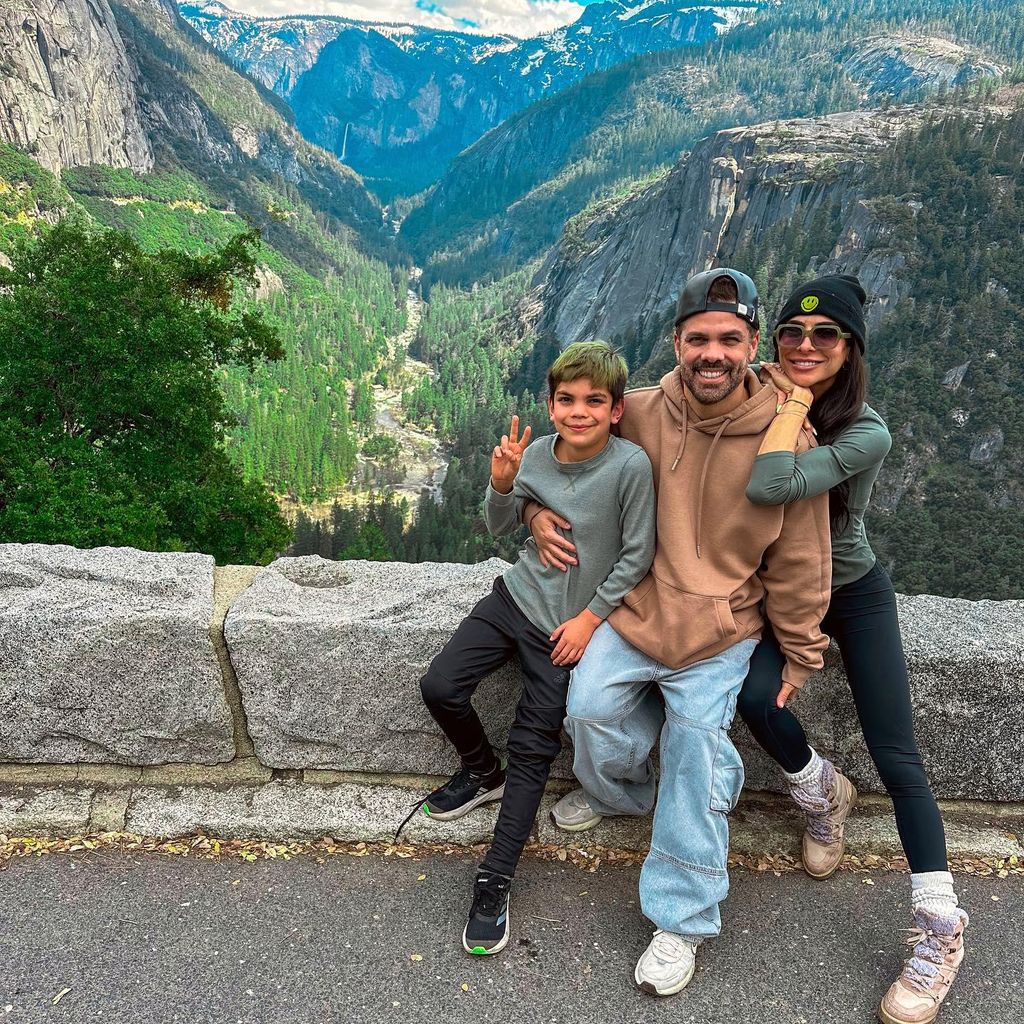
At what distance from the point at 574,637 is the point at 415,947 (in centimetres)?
154

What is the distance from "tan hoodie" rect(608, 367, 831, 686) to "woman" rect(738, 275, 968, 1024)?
Answer: 0.41 ft

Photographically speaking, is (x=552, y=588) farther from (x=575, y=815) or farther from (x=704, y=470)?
(x=575, y=815)

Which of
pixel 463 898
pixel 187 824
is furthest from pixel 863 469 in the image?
pixel 187 824

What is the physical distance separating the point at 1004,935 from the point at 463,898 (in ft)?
8.22

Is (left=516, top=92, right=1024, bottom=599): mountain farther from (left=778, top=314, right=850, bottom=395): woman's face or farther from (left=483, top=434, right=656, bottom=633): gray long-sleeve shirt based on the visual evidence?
(left=483, top=434, right=656, bottom=633): gray long-sleeve shirt

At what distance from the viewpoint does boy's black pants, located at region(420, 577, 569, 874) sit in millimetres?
3570

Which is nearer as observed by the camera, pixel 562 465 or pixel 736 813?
pixel 562 465

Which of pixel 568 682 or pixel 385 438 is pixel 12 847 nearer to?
pixel 568 682

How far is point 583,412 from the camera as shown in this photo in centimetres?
366

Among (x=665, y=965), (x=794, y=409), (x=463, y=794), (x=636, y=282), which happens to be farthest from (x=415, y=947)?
(x=636, y=282)

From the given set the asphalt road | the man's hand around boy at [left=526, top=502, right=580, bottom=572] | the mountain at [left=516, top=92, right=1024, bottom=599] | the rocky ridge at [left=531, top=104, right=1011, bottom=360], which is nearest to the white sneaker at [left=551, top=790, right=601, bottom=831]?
the asphalt road

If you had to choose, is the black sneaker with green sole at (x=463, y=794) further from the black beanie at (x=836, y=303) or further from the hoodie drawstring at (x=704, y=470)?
the black beanie at (x=836, y=303)

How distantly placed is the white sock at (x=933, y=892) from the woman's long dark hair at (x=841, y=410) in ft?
5.15

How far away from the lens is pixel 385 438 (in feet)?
366
